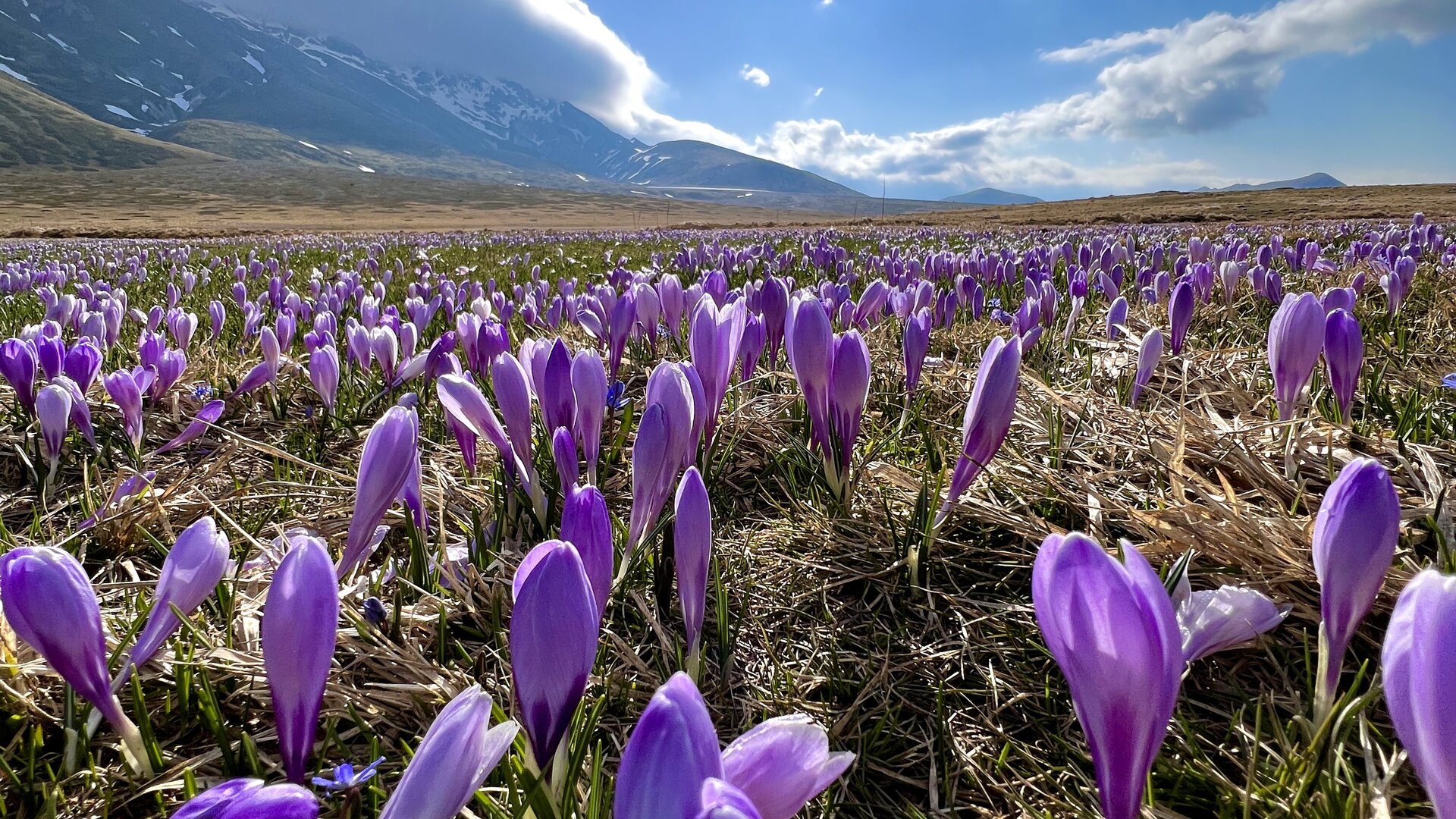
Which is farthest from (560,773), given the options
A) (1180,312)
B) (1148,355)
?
(1180,312)

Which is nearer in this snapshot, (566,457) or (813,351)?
(566,457)

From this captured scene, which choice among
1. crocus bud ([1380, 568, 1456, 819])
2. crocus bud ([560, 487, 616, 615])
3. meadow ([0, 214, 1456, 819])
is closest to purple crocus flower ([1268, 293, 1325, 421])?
meadow ([0, 214, 1456, 819])

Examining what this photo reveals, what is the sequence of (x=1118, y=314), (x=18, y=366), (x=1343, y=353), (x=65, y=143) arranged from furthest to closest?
(x=65, y=143) < (x=1118, y=314) < (x=18, y=366) < (x=1343, y=353)

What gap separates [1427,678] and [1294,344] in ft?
4.77

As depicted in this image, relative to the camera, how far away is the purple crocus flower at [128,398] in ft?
7.93

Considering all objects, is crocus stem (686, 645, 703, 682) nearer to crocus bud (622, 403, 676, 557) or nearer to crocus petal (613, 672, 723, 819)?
crocus bud (622, 403, 676, 557)

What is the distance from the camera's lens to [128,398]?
8.11 feet

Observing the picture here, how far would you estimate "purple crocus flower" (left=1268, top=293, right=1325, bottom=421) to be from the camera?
5.49 feet

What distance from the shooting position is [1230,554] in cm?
137

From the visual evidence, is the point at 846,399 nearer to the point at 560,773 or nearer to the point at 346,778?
the point at 560,773

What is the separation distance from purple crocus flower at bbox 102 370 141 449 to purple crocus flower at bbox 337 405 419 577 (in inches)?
72.4

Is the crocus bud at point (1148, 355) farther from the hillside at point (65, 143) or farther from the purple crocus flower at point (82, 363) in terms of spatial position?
the hillside at point (65, 143)

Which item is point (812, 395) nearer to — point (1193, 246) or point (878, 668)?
point (878, 668)

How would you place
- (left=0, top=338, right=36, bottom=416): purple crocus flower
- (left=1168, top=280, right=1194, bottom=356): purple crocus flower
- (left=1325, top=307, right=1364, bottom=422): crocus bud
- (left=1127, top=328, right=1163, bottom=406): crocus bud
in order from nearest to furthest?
1. (left=1325, top=307, right=1364, bottom=422): crocus bud
2. (left=1127, top=328, right=1163, bottom=406): crocus bud
3. (left=0, top=338, right=36, bottom=416): purple crocus flower
4. (left=1168, top=280, right=1194, bottom=356): purple crocus flower
